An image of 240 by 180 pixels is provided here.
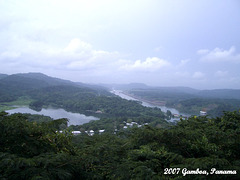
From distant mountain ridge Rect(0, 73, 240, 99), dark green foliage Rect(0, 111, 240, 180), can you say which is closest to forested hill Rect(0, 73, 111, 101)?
distant mountain ridge Rect(0, 73, 240, 99)

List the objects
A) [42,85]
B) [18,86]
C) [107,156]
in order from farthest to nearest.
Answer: [42,85] → [18,86] → [107,156]

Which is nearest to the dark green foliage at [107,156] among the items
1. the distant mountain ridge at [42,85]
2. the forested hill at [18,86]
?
the forested hill at [18,86]

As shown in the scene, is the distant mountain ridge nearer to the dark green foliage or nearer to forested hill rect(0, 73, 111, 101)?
forested hill rect(0, 73, 111, 101)

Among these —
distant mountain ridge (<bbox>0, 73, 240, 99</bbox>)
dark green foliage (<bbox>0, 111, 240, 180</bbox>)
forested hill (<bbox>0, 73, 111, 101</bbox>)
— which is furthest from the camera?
distant mountain ridge (<bbox>0, 73, 240, 99</bbox>)

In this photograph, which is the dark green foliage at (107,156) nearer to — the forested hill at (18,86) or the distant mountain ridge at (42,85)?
the forested hill at (18,86)

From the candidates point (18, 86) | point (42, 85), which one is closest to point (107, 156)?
point (18, 86)

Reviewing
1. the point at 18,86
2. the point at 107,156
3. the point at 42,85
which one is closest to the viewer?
the point at 107,156

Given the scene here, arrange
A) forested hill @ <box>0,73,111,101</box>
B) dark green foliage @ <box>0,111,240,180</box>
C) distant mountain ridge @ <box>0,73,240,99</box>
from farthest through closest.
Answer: distant mountain ridge @ <box>0,73,240,99</box> → forested hill @ <box>0,73,111,101</box> → dark green foliage @ <box>0,111,240,180</box>

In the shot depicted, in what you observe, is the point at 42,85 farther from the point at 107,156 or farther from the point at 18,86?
the point at 107,156

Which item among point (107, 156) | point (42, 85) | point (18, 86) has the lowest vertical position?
point (18, 86)

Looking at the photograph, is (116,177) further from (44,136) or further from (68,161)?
(44,136)

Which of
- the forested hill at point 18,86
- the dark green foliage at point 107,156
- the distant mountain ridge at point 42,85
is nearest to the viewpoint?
the dark green foliage at point 107,156
